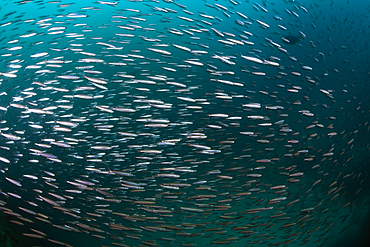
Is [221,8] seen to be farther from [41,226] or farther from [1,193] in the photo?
[41,226]

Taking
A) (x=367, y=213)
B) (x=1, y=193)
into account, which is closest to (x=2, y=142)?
(x=1, y=193)

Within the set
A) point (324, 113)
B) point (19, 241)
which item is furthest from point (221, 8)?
point (324, 113)

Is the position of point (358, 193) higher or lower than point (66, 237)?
higher

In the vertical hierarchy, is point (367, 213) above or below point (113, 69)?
below

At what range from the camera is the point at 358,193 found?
8438 mm

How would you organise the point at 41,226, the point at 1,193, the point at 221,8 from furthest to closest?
the point at 41,226, the point at 1,193, the point at 221,8

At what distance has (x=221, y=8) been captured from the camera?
15.1 feet

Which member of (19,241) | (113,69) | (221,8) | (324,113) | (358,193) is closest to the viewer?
(221,8)

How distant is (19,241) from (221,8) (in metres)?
8.22

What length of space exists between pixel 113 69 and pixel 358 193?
1183cm

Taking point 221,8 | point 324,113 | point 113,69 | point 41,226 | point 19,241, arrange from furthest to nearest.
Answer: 1. point 324,113
2. point 113,69
3. point 41,226
4. point 19,241
5. point 221,8

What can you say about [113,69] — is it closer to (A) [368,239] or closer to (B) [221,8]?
(B) [221,8]

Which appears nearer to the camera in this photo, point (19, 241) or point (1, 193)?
point (19, 241)

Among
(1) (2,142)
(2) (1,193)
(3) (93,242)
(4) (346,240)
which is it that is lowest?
(3) (93,242)
